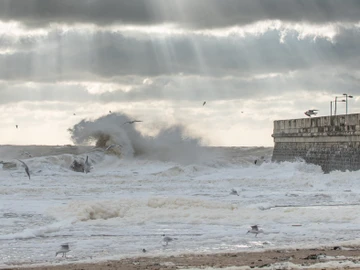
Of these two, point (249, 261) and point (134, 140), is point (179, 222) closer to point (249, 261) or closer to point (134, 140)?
point (249, 261)

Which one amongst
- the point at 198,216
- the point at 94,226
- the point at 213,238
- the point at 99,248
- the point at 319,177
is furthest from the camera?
the point at 319,177

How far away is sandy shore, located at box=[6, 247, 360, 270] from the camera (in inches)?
355

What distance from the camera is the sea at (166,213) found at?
10977mm

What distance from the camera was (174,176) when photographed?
100ft

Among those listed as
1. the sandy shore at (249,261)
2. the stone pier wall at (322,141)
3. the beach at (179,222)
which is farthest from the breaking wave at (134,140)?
the sandy shore at (249,261)

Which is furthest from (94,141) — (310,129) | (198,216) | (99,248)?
(99,248)

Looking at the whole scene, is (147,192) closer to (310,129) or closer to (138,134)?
(310,129)

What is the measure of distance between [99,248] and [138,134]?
34.3 meters

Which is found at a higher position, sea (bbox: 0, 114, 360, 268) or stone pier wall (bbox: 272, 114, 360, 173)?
stone pier wall (bbox: 272, 114, 360, 173)

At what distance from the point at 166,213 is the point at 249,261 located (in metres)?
5.40

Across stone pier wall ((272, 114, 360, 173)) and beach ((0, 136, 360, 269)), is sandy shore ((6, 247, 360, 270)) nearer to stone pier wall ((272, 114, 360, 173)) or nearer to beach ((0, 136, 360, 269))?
beach ((0, 136, 360, 269))

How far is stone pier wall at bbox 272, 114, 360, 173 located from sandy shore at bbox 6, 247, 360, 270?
16107 mm

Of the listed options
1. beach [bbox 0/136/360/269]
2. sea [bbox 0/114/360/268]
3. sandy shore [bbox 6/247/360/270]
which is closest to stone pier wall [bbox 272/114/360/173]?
sea [bbox 0/114/360/268]

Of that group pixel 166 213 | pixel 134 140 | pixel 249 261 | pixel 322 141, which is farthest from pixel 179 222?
pixel 134 140
